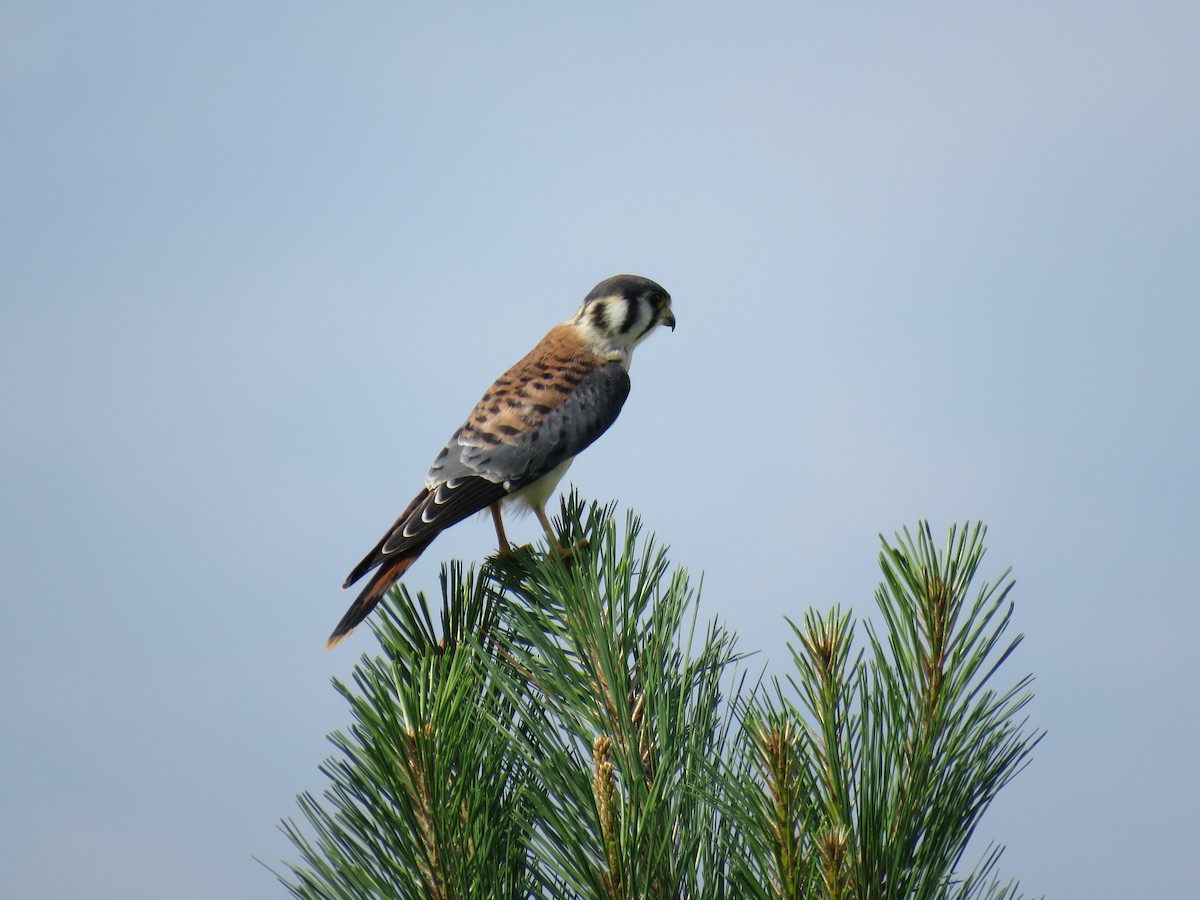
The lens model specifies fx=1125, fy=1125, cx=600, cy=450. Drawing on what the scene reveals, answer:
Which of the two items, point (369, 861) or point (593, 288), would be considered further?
point (593, 288)

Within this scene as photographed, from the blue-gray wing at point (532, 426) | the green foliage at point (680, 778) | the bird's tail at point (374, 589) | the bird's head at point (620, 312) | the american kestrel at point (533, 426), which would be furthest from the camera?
the bird's head at point (620, 312)

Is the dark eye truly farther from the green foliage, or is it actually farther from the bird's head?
the green foliage

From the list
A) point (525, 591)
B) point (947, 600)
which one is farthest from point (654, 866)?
point (525, 591)

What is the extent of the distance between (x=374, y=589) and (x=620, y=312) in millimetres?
2813

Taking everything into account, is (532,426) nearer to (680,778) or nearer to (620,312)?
(620,312)

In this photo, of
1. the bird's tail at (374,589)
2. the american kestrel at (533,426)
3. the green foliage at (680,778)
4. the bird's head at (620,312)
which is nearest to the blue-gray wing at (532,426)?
the american kestrel at (533,426)

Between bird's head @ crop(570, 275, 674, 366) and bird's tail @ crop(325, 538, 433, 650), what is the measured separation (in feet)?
7.56

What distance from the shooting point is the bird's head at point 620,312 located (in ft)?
20.9

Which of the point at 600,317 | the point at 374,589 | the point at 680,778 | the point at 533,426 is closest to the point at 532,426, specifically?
the point at 533,426

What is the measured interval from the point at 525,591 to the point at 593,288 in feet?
13.0

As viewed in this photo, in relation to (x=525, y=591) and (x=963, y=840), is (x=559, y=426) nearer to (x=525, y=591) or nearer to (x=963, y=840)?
(x=525, y=591)

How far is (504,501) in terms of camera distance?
5.22 m

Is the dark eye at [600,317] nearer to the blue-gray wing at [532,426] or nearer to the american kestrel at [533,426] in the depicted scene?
the american kestrel at [533,426]

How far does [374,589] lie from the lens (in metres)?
4.06
